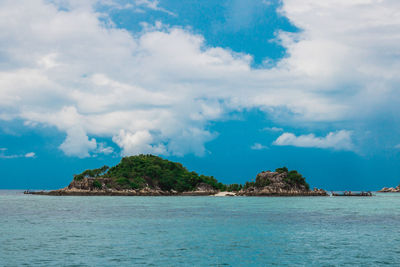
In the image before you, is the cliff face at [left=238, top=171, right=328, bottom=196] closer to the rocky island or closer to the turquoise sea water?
the rocky island

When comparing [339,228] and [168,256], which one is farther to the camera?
[339,228]

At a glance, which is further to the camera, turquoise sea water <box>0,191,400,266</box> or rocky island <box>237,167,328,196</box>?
rocky island <box>237,167,328,196</box>

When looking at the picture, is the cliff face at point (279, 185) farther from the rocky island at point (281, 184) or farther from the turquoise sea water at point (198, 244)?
the turquoise sea water at point (198, 244)

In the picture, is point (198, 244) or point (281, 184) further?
point (281, 184)

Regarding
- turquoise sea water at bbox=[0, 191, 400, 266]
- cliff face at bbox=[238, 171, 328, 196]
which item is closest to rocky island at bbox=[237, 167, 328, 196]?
cliff face at bbox=[238, 171, 328, 196]

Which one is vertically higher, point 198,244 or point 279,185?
point 279,185

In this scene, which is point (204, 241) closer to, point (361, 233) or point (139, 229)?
point (139, 229)

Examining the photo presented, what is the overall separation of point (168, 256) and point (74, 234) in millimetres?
18038

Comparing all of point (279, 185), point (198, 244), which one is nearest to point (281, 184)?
point (279, 185)

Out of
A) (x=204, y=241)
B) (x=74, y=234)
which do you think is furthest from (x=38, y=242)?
(x=204, y=241)

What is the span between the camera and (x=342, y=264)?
31.9 metres

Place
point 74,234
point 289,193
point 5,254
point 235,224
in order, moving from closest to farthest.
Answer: point 5,254
point 74,234
point 235,224
point 289,193

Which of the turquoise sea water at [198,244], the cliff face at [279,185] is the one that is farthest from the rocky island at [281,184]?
the turquoise sea water at [198,244]

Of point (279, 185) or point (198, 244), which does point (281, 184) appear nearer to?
point (279, 185)
